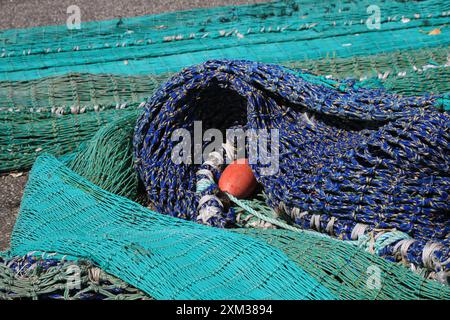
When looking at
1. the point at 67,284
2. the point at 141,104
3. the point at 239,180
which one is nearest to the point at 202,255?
the point at 67,284

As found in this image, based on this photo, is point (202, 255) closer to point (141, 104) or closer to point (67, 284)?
point (67, 284)

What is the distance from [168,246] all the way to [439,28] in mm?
3022

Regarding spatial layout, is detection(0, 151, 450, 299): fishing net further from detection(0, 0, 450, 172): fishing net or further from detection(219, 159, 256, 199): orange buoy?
detection(0, 0, 450, 172): fishing net

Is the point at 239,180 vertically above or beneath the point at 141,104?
beneath

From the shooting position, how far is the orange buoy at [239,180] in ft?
11.0

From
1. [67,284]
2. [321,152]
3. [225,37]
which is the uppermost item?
[225,37]

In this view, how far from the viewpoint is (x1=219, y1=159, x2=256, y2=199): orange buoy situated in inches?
132

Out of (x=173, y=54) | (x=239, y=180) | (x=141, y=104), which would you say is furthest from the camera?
(x=173, y=54)

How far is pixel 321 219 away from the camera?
9.87ft

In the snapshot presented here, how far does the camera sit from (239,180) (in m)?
3.36

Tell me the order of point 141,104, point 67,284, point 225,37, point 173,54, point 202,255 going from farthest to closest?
1. point 225,37
2. point 173,54
3. point 141,104
4. point 202,255
5. point 67,284

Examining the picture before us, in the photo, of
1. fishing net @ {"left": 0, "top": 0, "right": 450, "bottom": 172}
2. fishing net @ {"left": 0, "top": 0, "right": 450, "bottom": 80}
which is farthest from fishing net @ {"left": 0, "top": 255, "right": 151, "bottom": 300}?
fishing net @ {"left": 0, "top": 0, "right": 450, "bottom": 80}

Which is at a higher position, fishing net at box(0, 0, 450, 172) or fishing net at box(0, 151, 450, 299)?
fishing net at box(0, 0, 450, 172)

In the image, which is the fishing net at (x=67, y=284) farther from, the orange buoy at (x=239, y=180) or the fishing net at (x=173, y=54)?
the fishing net at (x=173, y=54)
